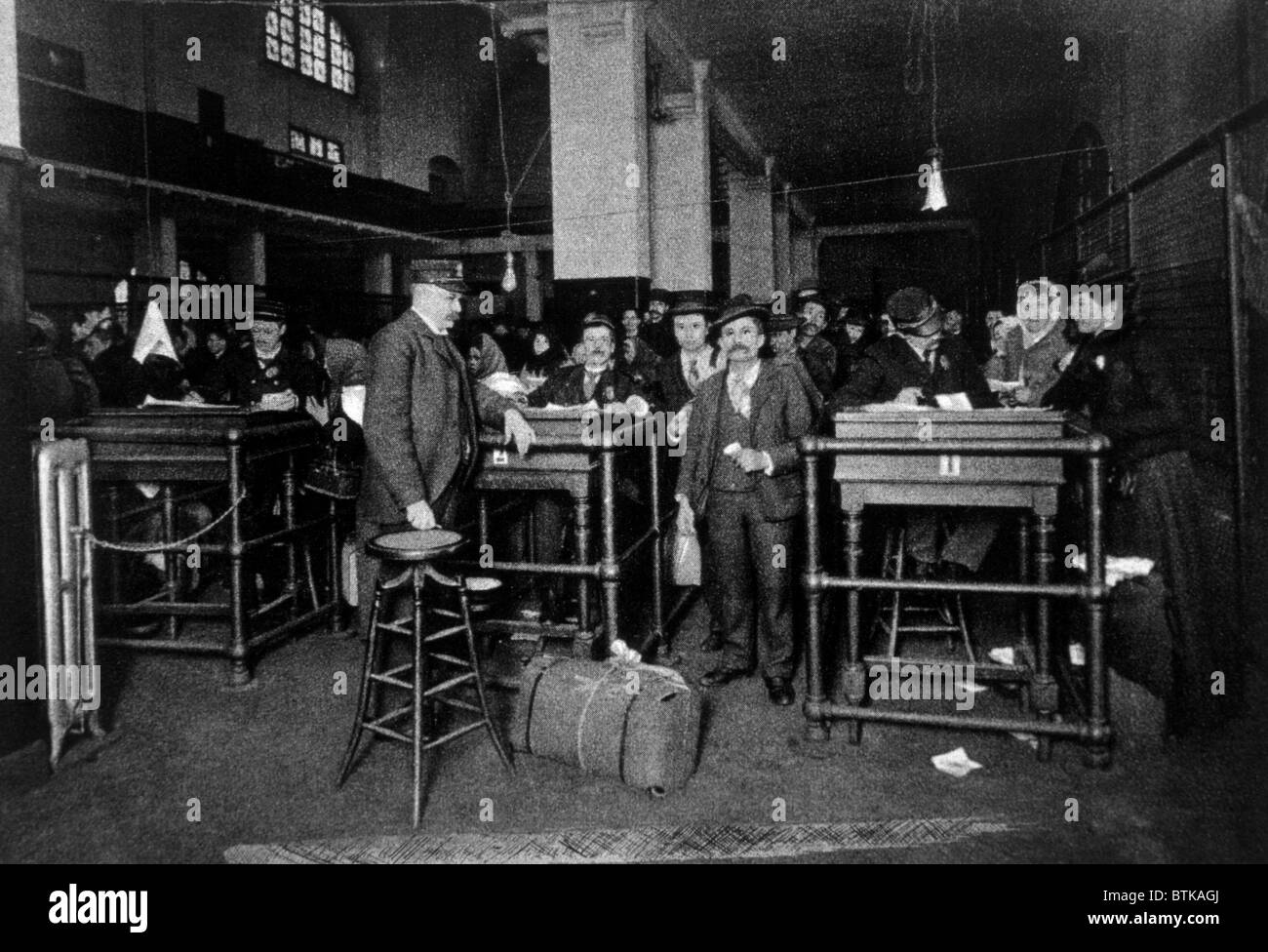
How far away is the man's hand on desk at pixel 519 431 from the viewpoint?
408 cm

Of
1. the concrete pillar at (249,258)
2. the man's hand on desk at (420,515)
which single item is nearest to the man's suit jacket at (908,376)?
the man's hand on desk at (420,515)

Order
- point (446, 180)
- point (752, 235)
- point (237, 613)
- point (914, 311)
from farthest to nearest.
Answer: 1. point (446, 180)
2. point (752, 235)
3. point (914, 311)
4. point (237, 613)

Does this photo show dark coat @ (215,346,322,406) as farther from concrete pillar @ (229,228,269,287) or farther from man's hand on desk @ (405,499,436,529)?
concrete pillar @ (229,228,269,287)

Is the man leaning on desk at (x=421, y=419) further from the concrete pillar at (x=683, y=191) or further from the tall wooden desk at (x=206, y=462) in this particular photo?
the concrete pillar at (x=683, y=191)

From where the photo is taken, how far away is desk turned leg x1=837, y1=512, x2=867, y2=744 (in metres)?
3.61

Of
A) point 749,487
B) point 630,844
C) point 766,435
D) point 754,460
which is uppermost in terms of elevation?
point 766,435

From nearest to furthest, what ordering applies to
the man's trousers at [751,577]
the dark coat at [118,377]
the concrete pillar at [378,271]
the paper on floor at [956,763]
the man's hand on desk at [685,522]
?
the paper on floor at [956,763], the man's trousers at [751,577], the man's hand on desk at [685,522], the dark coat at [118,377], the concrete pillar at [378,271]

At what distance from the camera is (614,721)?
3271 mm

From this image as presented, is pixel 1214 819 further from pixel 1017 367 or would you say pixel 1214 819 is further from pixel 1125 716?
pixel 1017 367

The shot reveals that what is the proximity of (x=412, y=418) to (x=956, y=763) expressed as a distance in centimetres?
257

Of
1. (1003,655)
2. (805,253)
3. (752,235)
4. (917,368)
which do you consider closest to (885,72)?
(752,235)

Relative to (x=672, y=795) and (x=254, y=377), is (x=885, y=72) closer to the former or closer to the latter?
(x=254, y=377)

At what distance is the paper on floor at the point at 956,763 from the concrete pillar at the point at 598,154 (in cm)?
503
